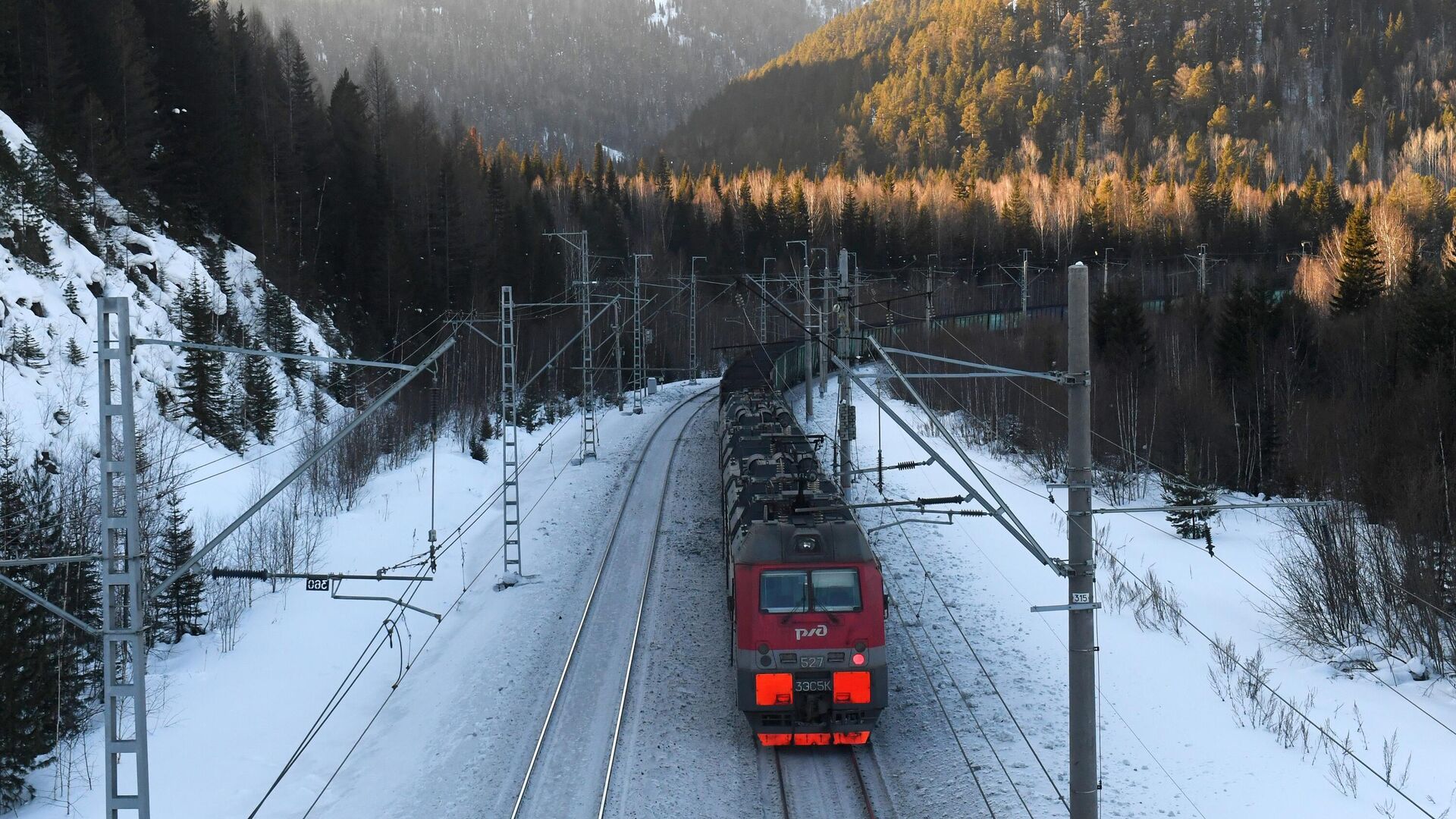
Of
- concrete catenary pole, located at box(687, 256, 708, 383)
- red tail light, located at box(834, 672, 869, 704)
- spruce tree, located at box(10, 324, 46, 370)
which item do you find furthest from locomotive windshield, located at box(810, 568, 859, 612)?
concrete catenary pole, located at box(687, 256, 708, 383)

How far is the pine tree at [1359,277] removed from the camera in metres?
52.4

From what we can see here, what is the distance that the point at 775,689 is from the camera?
520 inches

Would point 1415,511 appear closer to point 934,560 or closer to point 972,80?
point 934,560

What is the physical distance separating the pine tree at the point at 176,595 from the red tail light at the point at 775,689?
42.1 feet

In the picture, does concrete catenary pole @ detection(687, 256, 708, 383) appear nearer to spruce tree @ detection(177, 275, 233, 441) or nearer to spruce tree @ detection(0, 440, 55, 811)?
spruce tree @ detection(177, 275, 233, 441)

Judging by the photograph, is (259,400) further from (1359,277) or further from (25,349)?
(1359,277)

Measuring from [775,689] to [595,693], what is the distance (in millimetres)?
4221

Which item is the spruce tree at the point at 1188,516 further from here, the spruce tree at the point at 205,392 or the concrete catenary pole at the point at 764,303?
the spruce tree at the point at 205,392

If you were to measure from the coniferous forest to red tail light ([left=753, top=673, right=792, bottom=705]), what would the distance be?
8656 mm

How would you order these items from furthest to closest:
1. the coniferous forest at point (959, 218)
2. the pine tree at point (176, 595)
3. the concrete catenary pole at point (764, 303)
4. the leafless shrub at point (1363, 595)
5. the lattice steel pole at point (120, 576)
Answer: the coniferous forest at point (959, 218) < the concrete catenary pole at point (764, 303) < the pine tree at point (176, 595) < the leafless shrub at point (1363, 595) < the lattice steel pole at point (120, 576)

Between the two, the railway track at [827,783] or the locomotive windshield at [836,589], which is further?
the locomotive windshield at [836,589]

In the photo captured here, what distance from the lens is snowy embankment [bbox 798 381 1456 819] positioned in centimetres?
1234

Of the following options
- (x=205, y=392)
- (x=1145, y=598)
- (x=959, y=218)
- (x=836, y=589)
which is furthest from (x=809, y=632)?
(x=959, y=218)

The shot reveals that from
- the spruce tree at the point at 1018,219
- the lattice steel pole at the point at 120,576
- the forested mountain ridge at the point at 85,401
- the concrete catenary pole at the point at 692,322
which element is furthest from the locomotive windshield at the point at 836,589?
the spruce tree at the point at 1018,219
